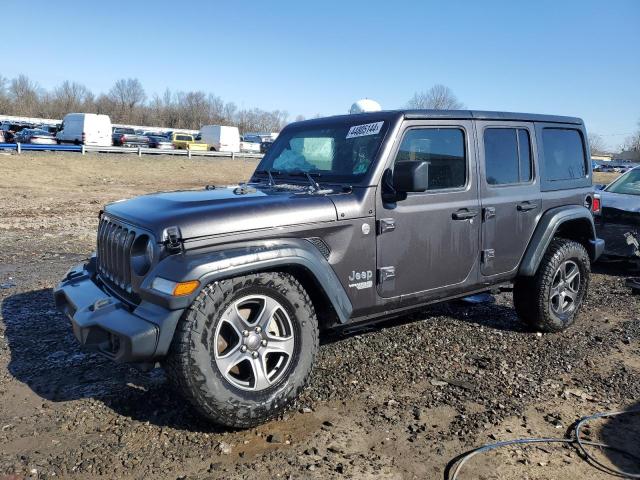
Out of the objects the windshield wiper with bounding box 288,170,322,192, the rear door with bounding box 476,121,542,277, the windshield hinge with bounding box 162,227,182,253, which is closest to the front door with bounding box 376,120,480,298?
the rear door with bounding box 476,121,542,277

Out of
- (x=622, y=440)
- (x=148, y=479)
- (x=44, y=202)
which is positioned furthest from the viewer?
(x=44, y=202)

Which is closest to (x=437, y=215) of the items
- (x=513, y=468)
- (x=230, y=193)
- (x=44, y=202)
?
(x=230, y=193)

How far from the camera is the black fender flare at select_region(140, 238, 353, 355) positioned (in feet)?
9.67

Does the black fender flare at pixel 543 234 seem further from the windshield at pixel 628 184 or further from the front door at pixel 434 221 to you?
the windshield at pixel 628 184

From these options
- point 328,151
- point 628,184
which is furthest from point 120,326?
point 628,184

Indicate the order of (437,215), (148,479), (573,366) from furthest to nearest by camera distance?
(573,366)
(437,215)
(148,479)

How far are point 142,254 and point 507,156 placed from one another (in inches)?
125

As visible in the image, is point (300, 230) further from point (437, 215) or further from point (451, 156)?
point (451, 156)

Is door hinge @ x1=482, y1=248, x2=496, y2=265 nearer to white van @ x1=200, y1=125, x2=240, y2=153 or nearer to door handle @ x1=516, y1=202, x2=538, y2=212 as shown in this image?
door handle @ x1=516, y1=202, x2=538, y2=212

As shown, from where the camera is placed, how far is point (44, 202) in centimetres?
1551

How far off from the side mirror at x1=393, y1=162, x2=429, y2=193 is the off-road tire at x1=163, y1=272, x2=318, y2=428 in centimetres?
98

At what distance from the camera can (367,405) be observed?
12.0ft

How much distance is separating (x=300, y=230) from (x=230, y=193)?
755 millimetres

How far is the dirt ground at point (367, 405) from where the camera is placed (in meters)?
2.96
